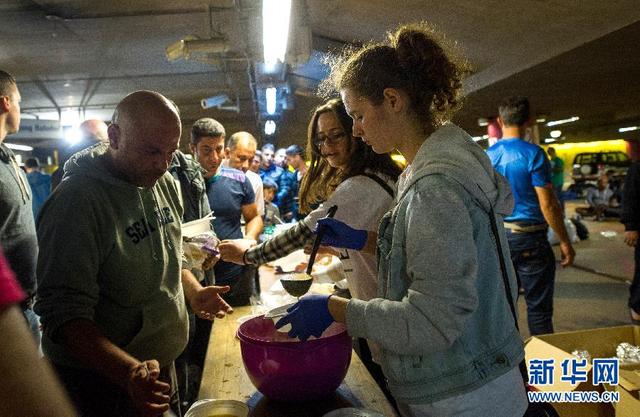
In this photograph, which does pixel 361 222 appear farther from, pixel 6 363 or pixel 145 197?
pixel 6 363

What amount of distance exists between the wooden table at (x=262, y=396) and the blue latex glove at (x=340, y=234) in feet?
1.73

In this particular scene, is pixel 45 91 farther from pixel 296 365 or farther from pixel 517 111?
pixel 296 365

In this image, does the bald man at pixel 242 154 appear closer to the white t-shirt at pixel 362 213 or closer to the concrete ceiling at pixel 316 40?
the concrete ceiling at pixel 316 40

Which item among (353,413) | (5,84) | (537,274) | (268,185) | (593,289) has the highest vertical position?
(5,84)

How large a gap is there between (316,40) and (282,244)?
578cm

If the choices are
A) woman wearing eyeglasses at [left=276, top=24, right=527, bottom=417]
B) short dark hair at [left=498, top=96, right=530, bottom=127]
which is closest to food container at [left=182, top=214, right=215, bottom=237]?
woman wearing eyeglasses at [left=276, top=24, right=527, bottom=417]

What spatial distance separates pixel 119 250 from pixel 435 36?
1369 mm

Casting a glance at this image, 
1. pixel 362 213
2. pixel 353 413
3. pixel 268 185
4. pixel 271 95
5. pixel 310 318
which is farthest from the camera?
pixel 271 95

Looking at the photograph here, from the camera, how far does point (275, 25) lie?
171 inches

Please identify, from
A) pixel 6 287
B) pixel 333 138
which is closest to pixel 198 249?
pixel 333 138

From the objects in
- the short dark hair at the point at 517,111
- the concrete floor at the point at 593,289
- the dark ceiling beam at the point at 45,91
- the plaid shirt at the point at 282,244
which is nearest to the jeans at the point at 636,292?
the concrete floor at the point at 593,289

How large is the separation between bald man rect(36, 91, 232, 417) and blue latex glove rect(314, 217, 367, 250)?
676 mm

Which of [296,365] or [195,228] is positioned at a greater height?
[195,228]

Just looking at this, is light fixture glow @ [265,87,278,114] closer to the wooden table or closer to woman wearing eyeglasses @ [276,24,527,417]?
the wooden table
